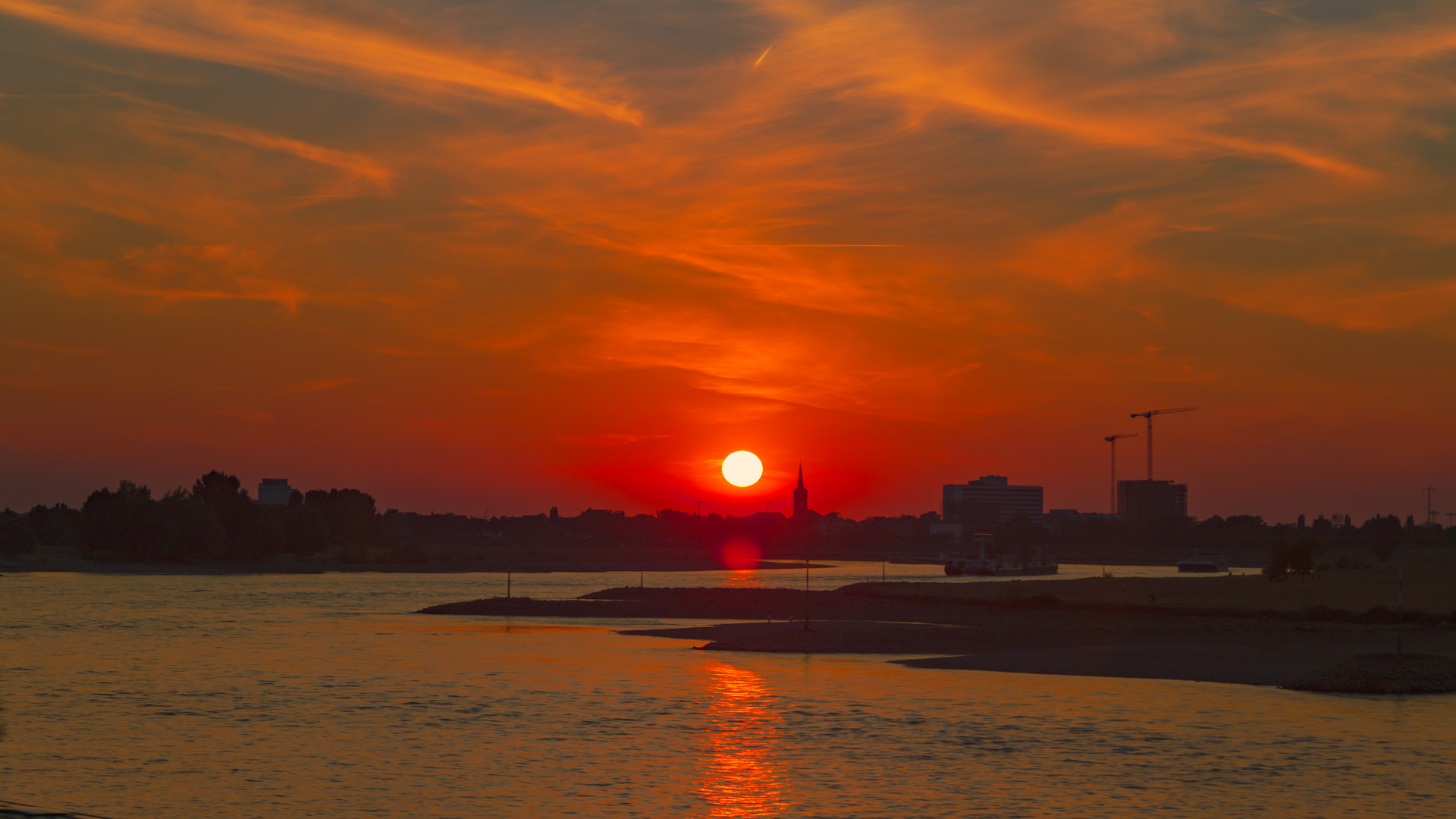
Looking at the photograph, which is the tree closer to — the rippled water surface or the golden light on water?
the rippled water surface

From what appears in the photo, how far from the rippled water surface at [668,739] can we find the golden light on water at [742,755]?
0.13m

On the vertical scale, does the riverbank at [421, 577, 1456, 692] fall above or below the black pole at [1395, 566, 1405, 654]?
below

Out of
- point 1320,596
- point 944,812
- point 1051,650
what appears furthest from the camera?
point 1320,596

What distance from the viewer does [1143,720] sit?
4491cm

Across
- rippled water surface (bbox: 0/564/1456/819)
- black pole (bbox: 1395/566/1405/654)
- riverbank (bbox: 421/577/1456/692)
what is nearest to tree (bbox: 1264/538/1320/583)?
riverbank (bbox: 421/577/1456/692)

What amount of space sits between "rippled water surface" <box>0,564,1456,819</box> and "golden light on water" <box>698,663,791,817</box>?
0.42 feet

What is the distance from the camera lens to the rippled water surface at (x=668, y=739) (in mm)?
32031

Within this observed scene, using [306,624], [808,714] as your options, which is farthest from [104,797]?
[306,624]

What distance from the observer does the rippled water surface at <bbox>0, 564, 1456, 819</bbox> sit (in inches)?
1261

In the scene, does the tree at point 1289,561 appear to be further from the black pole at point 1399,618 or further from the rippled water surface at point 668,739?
the rippled water surface at point 668,739

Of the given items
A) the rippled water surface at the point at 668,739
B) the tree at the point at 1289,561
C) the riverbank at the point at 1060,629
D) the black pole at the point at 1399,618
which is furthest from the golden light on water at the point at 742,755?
the tree at the point at 1289,561

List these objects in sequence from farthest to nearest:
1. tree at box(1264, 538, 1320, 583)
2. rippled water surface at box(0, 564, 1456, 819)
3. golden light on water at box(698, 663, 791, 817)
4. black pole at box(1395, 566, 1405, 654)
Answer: tree at box(1264, 538, 1320, 583), black pole at box(1395, 566, 1405, 654), rippled water surface at box(0, 564, 1456, 819), golden light on water at box(698, 663, 791, 817)

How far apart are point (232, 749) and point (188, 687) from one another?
16.8m

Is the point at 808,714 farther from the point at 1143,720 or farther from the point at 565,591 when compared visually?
the point at 565,591
